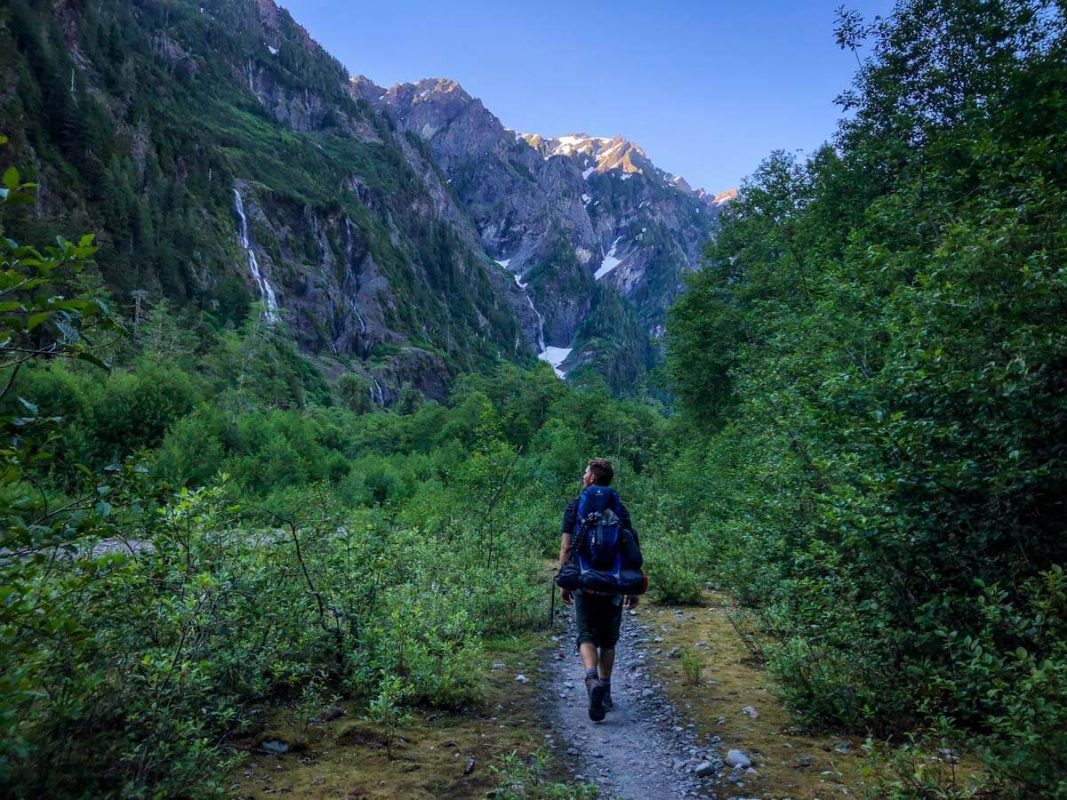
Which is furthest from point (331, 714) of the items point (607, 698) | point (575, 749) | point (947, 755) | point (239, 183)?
point (239, 183)

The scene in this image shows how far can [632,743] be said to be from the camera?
5.25m

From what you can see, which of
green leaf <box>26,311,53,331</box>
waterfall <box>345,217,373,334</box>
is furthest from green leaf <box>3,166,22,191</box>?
waterfall <box>345,217,373,334</box>

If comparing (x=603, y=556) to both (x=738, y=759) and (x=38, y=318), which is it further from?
(x=38, y=318)

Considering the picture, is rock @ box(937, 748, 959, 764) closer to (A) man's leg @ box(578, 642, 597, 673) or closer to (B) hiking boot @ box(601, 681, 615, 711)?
(B) hiking boot @ box(601, 681, 615, 711)

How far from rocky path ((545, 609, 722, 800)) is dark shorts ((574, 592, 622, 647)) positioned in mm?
761

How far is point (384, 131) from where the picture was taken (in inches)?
7800

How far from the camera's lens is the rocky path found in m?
4.48

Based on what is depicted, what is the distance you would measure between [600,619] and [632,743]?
112 centimetres

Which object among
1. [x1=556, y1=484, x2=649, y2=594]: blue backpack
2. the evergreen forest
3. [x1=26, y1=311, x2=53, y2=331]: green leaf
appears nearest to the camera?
[x1=26, y1=311, x2=53, y2=331]: green leaf

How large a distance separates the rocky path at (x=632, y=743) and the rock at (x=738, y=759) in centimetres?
9

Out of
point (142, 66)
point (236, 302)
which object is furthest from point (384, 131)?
point (236, 302)

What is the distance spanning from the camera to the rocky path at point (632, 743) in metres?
4.48

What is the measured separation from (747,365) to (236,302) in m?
85.5

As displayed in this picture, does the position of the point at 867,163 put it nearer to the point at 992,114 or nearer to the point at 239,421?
the point at 992,114
